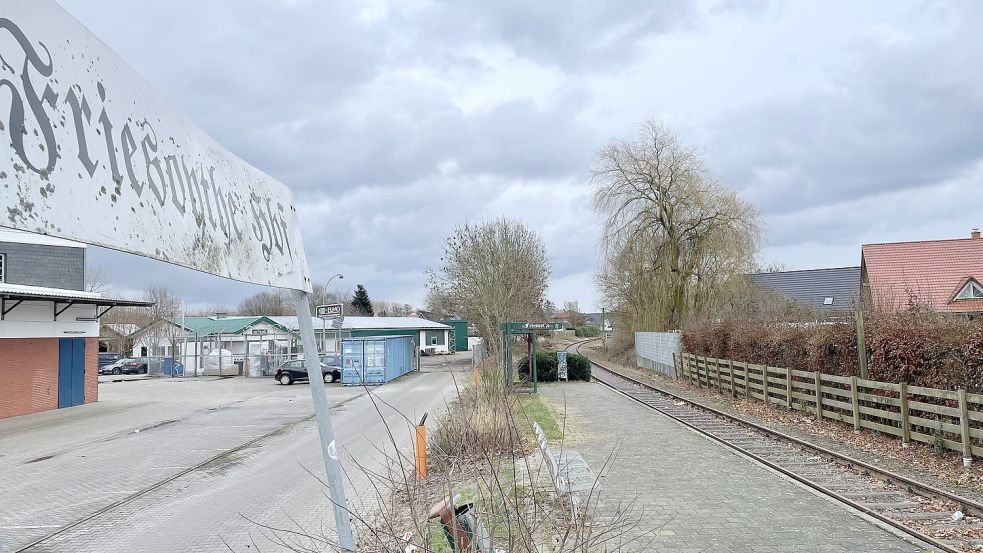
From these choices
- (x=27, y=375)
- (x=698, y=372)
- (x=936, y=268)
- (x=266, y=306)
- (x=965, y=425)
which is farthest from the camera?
(x=266, y=306)

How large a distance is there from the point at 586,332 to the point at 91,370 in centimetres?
8752

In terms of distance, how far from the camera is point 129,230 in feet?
6.72

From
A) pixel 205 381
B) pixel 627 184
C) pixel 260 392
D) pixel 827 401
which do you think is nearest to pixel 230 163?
pixel 827 401

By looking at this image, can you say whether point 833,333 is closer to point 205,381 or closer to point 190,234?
point 190,234

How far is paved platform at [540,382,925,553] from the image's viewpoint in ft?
22.5

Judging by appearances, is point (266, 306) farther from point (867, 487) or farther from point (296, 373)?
point (867, 487)

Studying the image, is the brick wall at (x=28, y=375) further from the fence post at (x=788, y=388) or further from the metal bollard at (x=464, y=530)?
the metal bollard at (x=464, y=530)

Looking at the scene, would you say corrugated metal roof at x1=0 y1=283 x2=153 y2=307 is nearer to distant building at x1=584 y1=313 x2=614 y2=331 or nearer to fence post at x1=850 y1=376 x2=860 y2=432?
fence post at x1=850 y1=376 x2=860 y2=432

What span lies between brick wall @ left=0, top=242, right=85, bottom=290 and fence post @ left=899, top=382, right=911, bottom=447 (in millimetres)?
28895

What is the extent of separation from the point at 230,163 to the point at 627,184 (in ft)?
118

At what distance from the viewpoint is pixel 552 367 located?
3341 cm

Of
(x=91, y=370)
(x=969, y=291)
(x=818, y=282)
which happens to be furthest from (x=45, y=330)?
(x=818, y=282)

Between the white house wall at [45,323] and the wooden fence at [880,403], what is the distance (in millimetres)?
23983

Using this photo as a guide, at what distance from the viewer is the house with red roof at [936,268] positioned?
33906 mm
